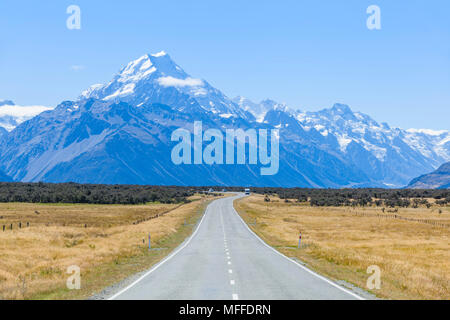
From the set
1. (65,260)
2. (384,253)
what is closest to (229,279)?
(65,260)

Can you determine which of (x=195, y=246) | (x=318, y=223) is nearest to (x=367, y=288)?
(x=195, y=246)

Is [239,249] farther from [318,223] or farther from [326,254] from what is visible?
[318,223]

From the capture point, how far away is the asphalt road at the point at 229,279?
1652cm

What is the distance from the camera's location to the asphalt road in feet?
54.2

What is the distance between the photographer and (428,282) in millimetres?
23031

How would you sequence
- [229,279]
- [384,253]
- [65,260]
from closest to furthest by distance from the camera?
[229,279]
[65,260]
[384,253]

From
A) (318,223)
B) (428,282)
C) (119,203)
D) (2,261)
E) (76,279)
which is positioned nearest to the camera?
(76,279)

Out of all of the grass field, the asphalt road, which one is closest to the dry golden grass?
the asphalt road

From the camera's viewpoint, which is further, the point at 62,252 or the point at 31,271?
the point at 62,252

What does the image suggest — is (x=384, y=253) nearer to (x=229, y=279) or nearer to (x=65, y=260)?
(x=229, y=279)

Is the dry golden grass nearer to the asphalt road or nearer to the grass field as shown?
the asphalt road

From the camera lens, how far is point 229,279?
20297 millimetres
